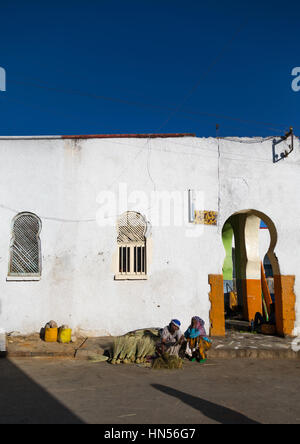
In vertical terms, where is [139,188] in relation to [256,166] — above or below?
below

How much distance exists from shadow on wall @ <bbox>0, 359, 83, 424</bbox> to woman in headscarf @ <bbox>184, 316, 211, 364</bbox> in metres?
3.43

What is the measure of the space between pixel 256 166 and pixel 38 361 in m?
7.39

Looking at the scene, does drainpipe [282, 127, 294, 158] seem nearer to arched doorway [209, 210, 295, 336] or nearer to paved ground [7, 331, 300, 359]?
arched doorway [209, 210, 295, 336]

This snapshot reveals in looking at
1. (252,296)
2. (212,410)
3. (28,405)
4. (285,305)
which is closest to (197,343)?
(285,305)

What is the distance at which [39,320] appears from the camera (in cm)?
909

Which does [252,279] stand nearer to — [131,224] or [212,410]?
[131,224]

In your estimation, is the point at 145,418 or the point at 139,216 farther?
the point at 139,216

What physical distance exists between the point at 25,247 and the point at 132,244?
9.45 feet

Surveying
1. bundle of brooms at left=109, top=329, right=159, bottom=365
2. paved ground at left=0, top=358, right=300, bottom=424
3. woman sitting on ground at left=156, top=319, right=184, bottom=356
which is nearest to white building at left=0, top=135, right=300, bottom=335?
bundle of brooms at left=109, top=329, right=159, bottom=365

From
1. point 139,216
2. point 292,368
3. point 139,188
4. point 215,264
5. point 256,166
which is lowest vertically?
point 292,368

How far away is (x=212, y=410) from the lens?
4.57m
